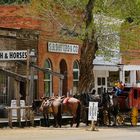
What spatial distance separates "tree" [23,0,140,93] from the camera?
3372cm

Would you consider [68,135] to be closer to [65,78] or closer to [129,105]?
[129,105]

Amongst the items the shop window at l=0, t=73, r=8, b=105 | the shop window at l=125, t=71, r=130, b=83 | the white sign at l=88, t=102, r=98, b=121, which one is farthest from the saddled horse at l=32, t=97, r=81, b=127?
the shop window at l=125, t=71, r=130, b=83

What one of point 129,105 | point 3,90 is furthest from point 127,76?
point 129,105

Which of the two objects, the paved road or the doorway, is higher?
the doorway

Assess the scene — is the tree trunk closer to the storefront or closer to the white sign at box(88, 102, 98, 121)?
the storefront

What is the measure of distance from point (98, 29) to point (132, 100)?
4.73 metres

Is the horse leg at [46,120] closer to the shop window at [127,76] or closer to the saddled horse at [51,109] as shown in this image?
the saddled horse at [51,109]

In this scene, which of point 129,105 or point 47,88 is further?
point 47,88

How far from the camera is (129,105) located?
33.7 metres

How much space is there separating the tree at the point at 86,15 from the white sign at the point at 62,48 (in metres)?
5.04

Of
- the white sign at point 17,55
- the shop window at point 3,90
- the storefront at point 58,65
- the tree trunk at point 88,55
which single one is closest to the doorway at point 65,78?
the storefront at point 58,65

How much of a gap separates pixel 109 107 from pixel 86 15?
551 cm

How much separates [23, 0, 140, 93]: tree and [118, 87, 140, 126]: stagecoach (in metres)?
2.09

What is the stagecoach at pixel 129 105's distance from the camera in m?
33.2
